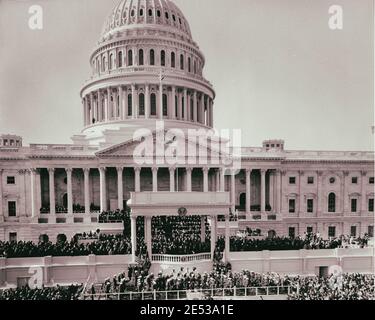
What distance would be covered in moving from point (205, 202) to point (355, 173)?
21707mm

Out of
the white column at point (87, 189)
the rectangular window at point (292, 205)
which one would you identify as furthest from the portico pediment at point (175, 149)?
the rectangular window at point (292, 205)

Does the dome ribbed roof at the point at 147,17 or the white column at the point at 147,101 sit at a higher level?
the dome ribbed roof at the point at 147,17

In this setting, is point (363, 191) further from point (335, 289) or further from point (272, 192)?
point (335, 289)

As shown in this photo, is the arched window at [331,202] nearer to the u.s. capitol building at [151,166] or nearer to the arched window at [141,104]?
the u.s. capitol building at [151,166]

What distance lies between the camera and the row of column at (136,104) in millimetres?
33469

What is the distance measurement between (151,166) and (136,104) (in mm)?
8946

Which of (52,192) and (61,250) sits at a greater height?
(52,192)

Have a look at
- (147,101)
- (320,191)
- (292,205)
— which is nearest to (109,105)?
(147,101)

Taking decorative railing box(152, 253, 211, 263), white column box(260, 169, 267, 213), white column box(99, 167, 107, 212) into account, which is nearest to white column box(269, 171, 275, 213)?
white column box(260, 169, 267, 213)

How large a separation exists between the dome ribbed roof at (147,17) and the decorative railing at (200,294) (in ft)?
98.2

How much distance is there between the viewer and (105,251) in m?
17.9

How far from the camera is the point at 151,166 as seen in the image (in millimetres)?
27719

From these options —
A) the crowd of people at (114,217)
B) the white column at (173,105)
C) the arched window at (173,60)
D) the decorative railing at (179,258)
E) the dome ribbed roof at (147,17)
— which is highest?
the dome ribbed roof at (147,17)

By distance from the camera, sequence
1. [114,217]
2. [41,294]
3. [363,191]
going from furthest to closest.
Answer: [363,191], [114,217], [41,294]
